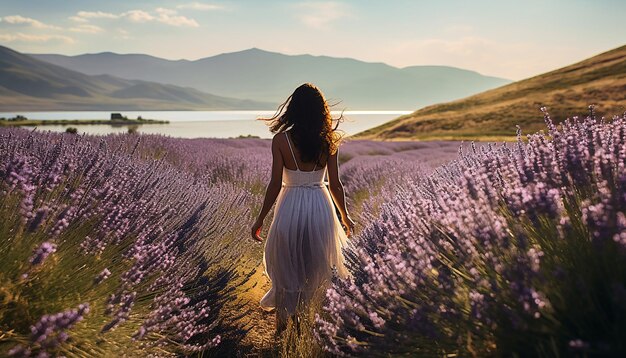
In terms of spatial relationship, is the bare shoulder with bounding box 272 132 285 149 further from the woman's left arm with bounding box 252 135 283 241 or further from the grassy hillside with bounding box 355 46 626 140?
the grassy hillside with bounding box 355 46 626 140

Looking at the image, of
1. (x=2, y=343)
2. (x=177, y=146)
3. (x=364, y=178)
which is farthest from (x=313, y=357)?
(x=177, y=146)

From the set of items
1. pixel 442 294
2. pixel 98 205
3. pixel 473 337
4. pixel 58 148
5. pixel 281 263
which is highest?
pixel 58 148

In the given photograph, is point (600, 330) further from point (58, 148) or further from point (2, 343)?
point (58, 148)

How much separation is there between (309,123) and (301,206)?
56cm

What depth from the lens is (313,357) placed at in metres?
2.76

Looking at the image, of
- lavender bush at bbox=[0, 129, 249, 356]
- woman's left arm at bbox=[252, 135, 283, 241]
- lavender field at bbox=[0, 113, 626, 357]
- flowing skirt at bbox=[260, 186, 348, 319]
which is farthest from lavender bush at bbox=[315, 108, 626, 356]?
woman's left arm at bbox=[252, 135, 283, 241]

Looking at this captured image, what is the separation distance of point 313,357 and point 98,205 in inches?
53.2

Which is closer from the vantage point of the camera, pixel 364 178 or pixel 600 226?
pixel 600 226

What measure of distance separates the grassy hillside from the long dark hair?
1184 inches

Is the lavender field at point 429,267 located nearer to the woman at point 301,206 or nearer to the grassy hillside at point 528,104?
the woman at point 301,206

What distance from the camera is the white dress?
353cm

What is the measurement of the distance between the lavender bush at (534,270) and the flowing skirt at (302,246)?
4.58 ft

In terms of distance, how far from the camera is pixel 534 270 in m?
1.47

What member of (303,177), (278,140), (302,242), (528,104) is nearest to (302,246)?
(302,242)
